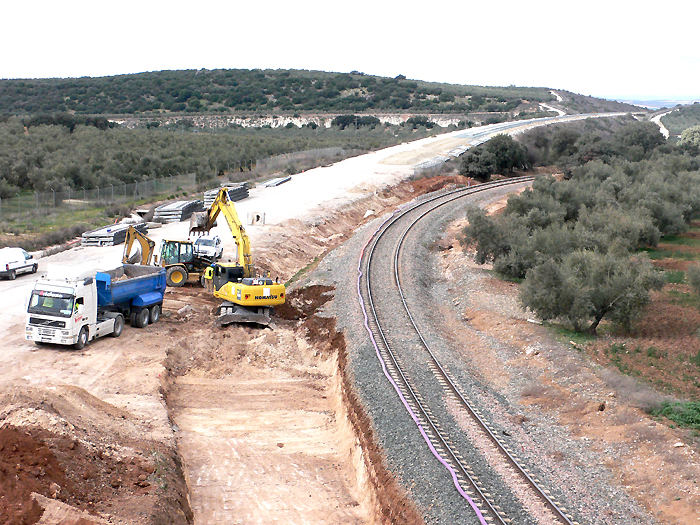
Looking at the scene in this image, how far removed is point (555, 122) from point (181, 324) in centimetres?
9412

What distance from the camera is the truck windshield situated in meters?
21.1

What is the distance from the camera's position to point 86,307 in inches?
863

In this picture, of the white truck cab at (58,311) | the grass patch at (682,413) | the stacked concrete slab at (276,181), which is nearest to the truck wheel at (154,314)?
the white truck cab at (58,311)

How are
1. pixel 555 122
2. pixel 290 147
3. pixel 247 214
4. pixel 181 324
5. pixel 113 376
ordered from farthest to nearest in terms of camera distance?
pixel 555 122 < pixel 290 147 < pixel 247 214 < pixel 181 324 < pixel 113 376

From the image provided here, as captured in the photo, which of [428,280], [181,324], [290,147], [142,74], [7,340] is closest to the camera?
[7,340]

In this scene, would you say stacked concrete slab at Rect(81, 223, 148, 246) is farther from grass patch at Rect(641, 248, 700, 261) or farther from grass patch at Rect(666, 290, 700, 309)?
grass patch at Rect(641, 248, 700, 261)

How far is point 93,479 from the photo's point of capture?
1316 centimetres

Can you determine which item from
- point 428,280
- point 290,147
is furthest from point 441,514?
point 290,147

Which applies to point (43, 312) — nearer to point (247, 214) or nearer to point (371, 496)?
point (371, 496)

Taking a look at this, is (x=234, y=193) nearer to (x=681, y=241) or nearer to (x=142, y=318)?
(x=142, y=318)

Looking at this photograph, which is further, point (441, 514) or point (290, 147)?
point (290, 147)

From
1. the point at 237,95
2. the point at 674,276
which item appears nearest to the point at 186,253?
the point at 674,276

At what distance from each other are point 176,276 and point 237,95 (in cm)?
11567

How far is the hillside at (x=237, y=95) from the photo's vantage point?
415 ft
